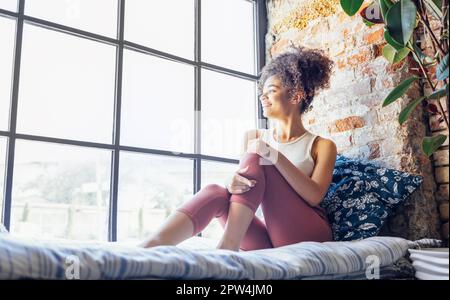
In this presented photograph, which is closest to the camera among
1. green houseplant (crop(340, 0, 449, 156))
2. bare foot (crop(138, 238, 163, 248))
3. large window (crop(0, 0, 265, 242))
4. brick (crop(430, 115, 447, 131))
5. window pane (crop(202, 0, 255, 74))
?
bare foot (crop(138, 238, 163, 248))

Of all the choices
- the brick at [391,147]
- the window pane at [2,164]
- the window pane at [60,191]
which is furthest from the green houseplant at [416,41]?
the window pane at [2,164]

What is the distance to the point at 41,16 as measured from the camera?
1567mm

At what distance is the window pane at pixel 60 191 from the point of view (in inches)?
56.9

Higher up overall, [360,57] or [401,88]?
[360,57]

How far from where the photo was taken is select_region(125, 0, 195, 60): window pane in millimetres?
1776

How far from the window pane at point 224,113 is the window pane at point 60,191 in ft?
1.49

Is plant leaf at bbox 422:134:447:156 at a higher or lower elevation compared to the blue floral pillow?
higher

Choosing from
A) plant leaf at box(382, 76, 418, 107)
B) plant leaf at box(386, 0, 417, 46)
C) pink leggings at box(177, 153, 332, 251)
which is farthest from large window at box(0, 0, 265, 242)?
plant leaf at box(386, 0, 417, 46)

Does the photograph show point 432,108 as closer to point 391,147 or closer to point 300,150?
Result: point 391,147

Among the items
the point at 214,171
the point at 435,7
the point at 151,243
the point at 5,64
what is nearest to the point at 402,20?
the point at 435,7

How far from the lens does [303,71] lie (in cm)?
163

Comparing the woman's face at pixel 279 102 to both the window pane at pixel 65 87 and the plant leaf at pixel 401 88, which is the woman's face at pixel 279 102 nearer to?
the plant leaf at pixel 401 88

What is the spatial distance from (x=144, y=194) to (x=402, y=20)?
3.35 feet

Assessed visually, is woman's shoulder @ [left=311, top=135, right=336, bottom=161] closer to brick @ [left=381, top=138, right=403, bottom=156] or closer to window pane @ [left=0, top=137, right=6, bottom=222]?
brick @ [left=381, top=138, right=403, bottom=156]
